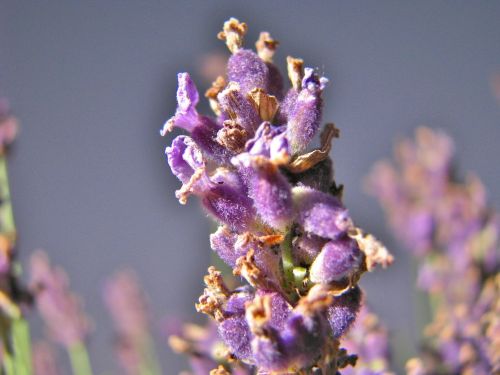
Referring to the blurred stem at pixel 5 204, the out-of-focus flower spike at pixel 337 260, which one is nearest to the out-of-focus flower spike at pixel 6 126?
the blurred stem at pixel 5 204

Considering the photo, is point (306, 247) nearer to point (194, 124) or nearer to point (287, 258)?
point (287, 258)

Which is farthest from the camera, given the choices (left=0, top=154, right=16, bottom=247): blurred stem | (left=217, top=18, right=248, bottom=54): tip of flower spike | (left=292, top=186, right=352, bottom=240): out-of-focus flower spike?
(left=0, top=154, right=16, bottom=247): blurred stem

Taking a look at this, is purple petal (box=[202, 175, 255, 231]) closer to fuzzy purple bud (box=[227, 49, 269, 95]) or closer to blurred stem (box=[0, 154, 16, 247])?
fuzzy purple bud (box=[227, 49, 269, 95])

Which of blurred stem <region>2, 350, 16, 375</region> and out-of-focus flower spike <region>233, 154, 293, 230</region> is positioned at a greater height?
blurred stem <region>2, 350, 16, 375</region>

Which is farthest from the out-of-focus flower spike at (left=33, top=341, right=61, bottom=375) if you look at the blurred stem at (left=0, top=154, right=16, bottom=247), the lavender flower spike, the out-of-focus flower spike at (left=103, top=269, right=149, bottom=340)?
the lavender flower spike

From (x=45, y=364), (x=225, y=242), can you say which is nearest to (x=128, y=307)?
(x=45, y=364)

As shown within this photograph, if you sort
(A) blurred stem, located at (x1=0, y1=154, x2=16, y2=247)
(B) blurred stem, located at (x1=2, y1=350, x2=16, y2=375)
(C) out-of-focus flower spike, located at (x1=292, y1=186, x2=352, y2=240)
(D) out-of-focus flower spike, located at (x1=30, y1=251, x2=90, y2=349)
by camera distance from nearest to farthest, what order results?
(C) out-of-focus flower spike, located at (x1=292, y1=186, x2=352, y2=240) → (B) blurred stem, located at (x1=2, y1=350, x2=16, y2=375) → (A) blurred stem, located at (x1=0, y1=154, x2=16, y2=247) → (D) out-of-focus flower spike, located at (x1=30, y1=251, x2=90, y2=349)

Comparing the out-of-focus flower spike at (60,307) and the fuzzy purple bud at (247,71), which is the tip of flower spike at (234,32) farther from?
the out-of-focus flower spike at (60,307)
